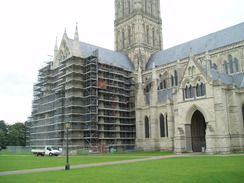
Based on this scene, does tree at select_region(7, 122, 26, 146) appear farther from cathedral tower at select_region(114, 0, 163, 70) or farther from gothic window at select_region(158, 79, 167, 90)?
gothic window at select_region(158, 79, 167, 90)

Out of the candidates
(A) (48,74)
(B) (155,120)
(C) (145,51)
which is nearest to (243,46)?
(B) (155,120)

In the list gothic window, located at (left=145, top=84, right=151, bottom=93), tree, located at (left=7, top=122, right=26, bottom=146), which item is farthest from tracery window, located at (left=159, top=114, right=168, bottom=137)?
tree, located at (left=7, top=122, right=26, bottom=146)

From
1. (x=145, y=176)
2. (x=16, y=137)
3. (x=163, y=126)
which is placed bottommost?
(x=145, y=176)

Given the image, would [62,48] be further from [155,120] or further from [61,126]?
[155,120]

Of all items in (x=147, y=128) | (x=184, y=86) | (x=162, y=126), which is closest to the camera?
(x=184, y=86)

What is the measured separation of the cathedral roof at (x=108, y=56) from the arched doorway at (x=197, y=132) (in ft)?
69.5

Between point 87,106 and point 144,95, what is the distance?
11760 millimetres

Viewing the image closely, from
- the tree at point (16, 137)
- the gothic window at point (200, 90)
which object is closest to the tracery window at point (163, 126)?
the gothic window at point (200, 90)

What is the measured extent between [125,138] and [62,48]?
2255 centimetres

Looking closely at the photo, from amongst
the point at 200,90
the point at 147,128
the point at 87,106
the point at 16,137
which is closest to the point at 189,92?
the point at 200,90

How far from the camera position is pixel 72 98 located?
4688 centimetres

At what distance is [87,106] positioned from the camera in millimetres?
46438

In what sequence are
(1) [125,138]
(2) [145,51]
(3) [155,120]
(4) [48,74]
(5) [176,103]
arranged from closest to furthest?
(5) [176,103], (3) [155,120], (1) [125,138], (4) [48,74], (2) [145,51]

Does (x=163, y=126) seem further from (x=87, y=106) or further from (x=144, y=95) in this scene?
(x=87, y=106)
